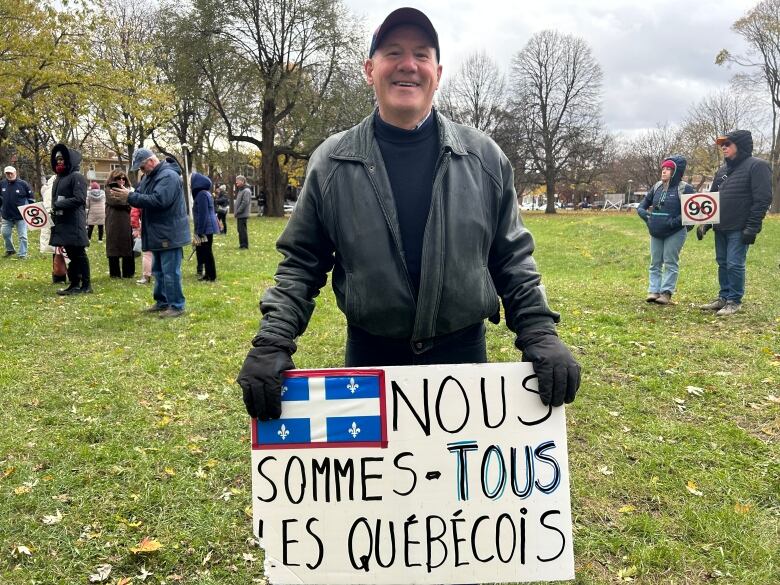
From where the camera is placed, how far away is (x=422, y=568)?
1938 mm

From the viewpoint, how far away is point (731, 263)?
765 centimetres

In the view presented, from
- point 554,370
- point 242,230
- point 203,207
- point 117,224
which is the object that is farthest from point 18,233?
point 554,370

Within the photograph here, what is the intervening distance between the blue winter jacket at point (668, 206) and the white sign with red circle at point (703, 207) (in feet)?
0.64

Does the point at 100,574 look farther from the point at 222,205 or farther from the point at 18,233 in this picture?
the point at 222,205

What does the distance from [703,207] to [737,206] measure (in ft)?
1.22

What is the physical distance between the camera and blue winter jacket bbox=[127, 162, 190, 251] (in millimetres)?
7148

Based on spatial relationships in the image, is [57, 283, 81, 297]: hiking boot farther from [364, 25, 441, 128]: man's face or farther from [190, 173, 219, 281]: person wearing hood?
[364, 25, 441, 128]: man's face

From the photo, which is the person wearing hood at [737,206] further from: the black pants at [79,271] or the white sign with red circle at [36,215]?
the white sign with red circle at [36,215]

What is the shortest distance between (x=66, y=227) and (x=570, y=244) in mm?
14951

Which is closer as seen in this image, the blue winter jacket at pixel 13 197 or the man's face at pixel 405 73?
the man's face at pixel 405 73

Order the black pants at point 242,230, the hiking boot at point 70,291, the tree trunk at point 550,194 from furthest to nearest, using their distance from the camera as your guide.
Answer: the tree trunk at point 550,194 → the black pants at point 242,230 → the hiking boot at point 70,291

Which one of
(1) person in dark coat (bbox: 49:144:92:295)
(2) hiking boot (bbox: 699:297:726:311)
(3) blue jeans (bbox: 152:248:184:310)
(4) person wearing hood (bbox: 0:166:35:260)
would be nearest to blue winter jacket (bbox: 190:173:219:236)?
(1) person in dark coat (bbox: 49:144:92:295)

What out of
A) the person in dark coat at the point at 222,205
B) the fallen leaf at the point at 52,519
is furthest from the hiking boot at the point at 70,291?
the person in dark coat at the point at 222,205

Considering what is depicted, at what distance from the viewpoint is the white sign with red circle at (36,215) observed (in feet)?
30.1
